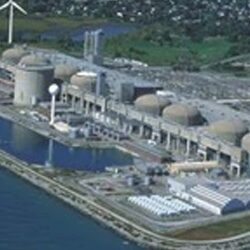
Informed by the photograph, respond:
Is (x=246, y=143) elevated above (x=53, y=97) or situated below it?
above

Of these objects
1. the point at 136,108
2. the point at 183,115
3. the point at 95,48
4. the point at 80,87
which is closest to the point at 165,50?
the point at 95,48

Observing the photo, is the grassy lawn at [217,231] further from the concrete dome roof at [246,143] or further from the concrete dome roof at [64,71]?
the concrete dome roof at [64,71]

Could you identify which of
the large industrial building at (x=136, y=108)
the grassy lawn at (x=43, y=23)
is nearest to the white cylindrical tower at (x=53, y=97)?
the large industrial building at (x=136, y=108)

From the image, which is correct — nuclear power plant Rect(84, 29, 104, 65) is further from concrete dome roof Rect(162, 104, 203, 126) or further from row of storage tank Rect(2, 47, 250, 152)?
concrete dome roof Rect(162, 104, 203, 126)

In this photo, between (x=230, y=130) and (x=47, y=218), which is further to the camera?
(x=230, y=130)

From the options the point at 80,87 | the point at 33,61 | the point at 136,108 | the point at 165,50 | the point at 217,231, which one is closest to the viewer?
the point at 217,231

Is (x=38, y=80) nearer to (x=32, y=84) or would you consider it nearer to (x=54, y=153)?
(x=32, y=84)
